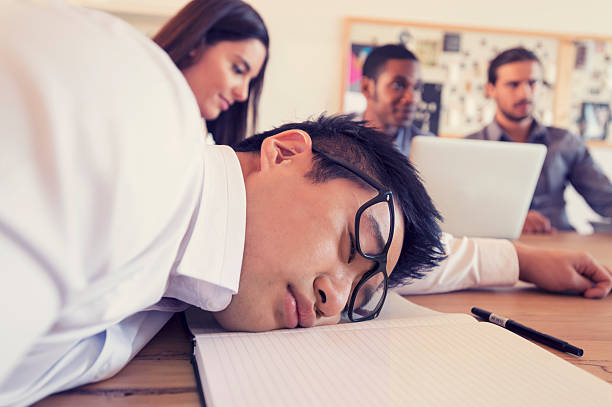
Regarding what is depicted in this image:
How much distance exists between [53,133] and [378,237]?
15.6 inches

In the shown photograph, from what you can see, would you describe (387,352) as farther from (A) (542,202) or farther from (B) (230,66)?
(A) (542,202)

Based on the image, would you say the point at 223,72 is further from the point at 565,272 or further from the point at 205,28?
the point at 565,272

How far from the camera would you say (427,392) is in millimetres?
429

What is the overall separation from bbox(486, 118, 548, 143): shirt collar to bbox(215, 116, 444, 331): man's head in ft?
7.18

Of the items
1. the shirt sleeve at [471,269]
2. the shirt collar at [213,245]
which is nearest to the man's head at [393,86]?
the shirt sleeve at [471,269]

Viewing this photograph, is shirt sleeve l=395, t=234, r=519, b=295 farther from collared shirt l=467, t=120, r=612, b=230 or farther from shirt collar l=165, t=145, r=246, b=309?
collared shirt l=467, t=120, r=612, b=230

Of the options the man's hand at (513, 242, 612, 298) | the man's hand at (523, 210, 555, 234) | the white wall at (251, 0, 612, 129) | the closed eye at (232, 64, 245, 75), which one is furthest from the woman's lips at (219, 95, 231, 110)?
the man's hand at (513, 242, 612, 298)

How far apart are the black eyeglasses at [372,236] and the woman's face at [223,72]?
1376mm

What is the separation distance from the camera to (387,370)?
47cm

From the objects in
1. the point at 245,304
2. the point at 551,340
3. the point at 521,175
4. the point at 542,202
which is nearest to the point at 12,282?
the point at 245,304

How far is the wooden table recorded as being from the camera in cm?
42

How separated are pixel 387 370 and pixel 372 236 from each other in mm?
181

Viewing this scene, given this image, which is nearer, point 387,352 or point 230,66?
point 387,352

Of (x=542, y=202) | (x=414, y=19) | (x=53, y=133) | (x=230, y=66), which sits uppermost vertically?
(x=414, y=19)
